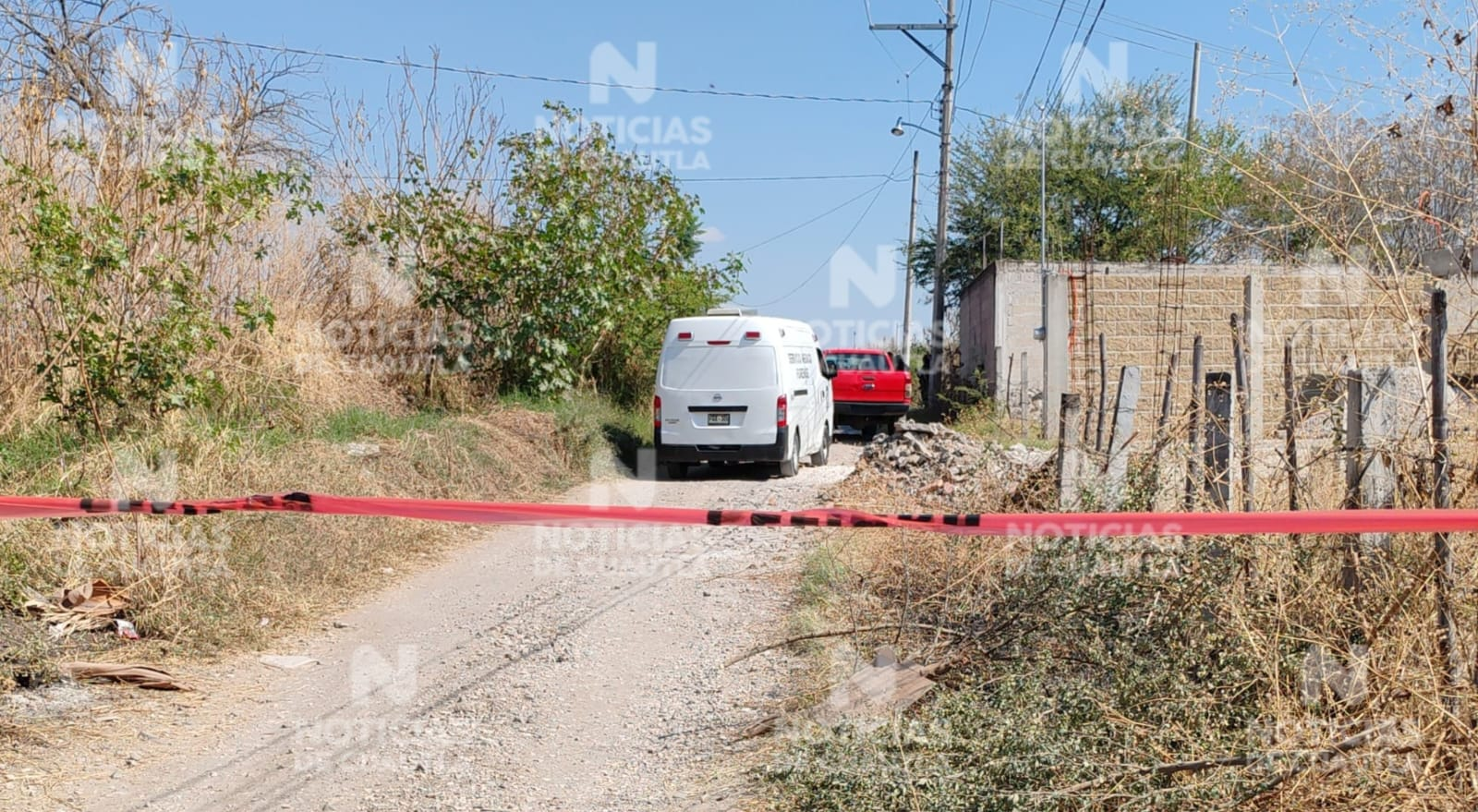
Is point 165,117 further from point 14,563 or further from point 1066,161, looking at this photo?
point 1066,161

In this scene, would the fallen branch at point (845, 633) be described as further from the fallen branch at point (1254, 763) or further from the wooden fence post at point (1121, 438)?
the fallen branch at point (1254, 763)

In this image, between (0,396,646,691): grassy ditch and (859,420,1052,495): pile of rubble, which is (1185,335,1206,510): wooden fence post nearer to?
(859,420,1052,495): pile of rubble

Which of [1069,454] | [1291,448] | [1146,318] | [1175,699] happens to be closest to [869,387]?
[1146,318]

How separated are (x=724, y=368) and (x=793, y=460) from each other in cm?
165

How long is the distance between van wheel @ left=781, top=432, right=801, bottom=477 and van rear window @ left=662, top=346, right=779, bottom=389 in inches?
41.6

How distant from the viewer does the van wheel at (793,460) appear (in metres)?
15.0

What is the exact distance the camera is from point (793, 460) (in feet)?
49.8

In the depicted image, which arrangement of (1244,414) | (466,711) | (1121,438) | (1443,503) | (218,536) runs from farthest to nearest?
(218,536)
(1121,438)
(466,711)
(1244,414)
(1443,503)

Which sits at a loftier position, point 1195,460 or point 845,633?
point 1195,460

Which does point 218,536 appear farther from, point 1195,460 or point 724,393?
point 724,393

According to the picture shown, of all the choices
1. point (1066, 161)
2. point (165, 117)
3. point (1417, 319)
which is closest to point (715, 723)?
point (1417, 319)

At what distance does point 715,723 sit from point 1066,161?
27.4 m

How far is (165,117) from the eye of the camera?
10.2 meters

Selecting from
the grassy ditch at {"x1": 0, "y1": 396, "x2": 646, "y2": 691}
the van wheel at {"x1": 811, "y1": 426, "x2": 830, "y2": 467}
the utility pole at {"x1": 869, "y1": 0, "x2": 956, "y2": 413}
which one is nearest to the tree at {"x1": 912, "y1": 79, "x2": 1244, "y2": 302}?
the utility pole at {"x1": 869, "y1": 0, "x2": 956, "y2": 413}
